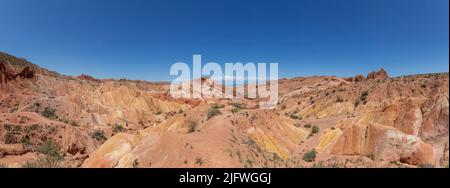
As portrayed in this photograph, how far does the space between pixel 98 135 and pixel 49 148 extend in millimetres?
5207

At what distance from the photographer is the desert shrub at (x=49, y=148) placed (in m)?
18.0

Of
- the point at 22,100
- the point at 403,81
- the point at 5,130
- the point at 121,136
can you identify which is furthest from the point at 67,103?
the point at 403,81

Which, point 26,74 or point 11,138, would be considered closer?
point 11,138

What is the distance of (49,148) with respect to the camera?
61.1 feet

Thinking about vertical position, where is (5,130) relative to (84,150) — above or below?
above

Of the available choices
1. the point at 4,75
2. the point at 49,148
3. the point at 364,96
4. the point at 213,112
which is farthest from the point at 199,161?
the point at 4,75

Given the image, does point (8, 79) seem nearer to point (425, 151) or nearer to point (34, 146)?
point (34, 146)

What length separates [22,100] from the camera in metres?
34.9

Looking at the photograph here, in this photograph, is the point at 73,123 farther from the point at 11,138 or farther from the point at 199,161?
the point at 199,161

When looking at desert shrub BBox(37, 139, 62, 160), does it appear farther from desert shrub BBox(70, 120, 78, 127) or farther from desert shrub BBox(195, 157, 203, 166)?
desert shrub BBox(195, 157, 203, 166)

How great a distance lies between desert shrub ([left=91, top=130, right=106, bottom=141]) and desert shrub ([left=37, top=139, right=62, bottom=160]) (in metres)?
3.84

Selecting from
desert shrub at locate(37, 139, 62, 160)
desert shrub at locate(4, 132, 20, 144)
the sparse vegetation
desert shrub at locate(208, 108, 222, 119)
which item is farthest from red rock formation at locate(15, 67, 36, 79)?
the sparse vegetation
